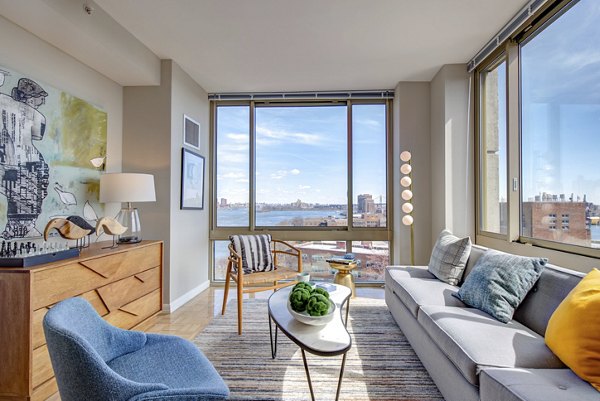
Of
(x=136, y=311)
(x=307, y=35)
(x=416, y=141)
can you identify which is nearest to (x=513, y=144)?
(x=416, y=141)

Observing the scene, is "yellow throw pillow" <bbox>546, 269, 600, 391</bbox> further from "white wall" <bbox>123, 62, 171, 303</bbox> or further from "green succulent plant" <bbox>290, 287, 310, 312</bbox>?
"white wall" <bbox>123, 62, 171, 303</bbox>

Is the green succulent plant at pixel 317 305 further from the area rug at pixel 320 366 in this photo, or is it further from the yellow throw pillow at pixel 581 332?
the yellow throw pillow at pixel 581 332

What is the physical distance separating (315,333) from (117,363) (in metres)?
1.01

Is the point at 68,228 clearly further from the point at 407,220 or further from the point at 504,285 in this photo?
the point at 407,220

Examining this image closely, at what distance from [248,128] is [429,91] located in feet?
8.47

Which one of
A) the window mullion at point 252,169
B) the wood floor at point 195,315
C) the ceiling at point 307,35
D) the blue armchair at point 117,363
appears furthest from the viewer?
the window mullion at point 252,169

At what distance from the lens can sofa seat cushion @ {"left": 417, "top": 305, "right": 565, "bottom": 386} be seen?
4.72 ft

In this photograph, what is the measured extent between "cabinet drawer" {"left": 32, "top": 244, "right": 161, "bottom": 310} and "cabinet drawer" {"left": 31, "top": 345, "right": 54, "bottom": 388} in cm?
27

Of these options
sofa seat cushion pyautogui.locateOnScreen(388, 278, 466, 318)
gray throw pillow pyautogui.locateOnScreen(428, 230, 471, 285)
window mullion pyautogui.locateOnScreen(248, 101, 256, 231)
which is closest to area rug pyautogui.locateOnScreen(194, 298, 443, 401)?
sofa seat cushion pyautogui.locateOnScreen(388, 278, 466, 318)

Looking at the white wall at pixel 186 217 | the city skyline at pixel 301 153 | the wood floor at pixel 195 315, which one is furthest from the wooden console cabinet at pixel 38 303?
the city skyline at pixel 301 153

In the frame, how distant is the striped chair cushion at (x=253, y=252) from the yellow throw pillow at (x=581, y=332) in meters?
2.64

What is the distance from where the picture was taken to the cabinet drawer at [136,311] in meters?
2.49

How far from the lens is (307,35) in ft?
9.74

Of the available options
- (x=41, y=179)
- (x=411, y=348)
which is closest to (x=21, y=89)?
(x=41, y=179)
